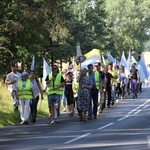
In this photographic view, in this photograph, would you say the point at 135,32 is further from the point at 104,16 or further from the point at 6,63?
the point at 6,63

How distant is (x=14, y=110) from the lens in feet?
68.0

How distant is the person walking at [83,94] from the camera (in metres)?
18.8

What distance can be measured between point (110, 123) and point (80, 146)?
533 centimetres

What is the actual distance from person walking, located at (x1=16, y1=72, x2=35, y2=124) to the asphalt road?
54cm

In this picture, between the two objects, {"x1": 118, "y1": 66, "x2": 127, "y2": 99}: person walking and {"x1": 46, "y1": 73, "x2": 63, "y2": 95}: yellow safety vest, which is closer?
{"x1": 46, "y1": 73, "x2": 63, "y2": 95}: yellow safety vest

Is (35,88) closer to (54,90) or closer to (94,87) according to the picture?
(54,90)

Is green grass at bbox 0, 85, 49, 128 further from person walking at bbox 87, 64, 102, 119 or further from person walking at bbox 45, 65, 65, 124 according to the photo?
person walking at bbox 87, 64, 102, 119

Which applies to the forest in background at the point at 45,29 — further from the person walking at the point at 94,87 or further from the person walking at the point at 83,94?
the person walking at the point at 83,94

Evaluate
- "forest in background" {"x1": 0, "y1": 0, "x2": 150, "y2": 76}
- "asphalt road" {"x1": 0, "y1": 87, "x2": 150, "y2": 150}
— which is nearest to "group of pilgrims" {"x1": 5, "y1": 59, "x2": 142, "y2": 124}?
"asphalt road" {"x1": 0, "y1": 87, "x2": 150, "y2": 150}

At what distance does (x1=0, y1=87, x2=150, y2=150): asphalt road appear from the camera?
12.7 meters

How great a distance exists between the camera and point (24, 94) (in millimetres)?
18953

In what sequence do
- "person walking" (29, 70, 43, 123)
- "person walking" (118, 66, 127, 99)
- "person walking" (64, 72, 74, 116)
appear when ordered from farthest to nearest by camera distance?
"person walking" (118, 66, 127, 99) < "person walking" (64, 72, 74, 116) < "person walking" (29, 70, 43, 123)

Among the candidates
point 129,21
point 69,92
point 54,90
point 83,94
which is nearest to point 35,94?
point 54,90

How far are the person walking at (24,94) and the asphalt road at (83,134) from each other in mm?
544
